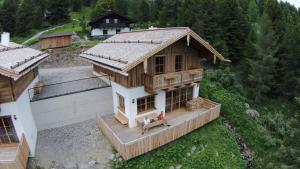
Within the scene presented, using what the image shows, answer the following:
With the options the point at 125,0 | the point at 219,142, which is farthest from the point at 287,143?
the point at 125,0

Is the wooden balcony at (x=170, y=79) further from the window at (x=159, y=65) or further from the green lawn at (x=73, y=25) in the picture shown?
the green lawn at (x=73, y=25)

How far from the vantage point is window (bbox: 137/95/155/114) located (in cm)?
1750

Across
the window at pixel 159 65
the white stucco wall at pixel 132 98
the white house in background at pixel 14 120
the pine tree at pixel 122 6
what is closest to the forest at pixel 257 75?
the white stucco wall at pixel 132 98

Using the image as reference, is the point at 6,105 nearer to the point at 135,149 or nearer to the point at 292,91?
the point at 135,149

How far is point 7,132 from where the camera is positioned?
13.8 metres

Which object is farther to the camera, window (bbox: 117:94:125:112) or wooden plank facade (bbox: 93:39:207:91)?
window (bbox: 117:94:125:112)

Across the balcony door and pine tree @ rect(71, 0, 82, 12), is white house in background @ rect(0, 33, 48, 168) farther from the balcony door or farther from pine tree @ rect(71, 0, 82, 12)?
pine tree @ rect(71, 0, 82, 12)

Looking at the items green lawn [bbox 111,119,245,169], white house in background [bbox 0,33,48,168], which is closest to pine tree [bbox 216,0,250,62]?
green lawn [bbox 111,119,245,169]

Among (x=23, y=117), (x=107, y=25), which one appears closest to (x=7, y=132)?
(x=23, y=117)

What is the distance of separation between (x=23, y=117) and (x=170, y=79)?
957 centimetres

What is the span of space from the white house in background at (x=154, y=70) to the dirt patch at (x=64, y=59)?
1276cm

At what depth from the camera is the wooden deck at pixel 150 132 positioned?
1434 centimetres

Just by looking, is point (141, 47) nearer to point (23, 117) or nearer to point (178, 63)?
point (178, 63)

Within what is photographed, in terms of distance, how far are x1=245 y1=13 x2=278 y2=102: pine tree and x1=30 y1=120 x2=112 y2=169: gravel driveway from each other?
68.3 ft
